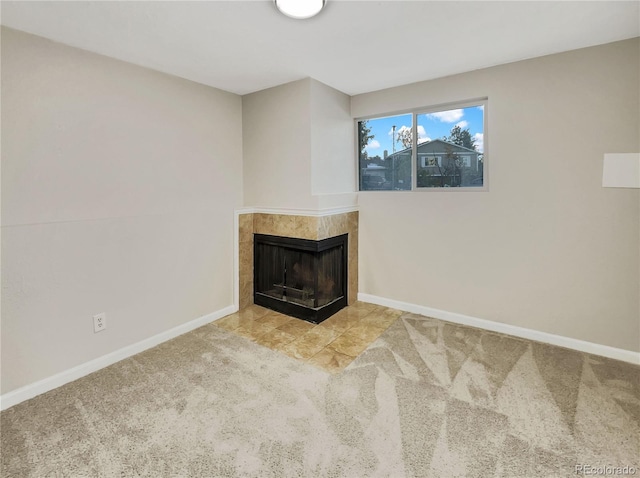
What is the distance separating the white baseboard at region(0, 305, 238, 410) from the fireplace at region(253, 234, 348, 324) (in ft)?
2.26

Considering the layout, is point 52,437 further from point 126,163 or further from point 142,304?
point 126,163

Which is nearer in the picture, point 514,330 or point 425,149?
point 514,330

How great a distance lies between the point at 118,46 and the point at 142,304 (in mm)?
1909

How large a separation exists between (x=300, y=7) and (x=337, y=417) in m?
2.31

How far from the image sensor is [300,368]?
2.41 meters

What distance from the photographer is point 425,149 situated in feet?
11.0

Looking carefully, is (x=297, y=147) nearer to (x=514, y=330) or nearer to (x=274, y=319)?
(x=274, y=319)

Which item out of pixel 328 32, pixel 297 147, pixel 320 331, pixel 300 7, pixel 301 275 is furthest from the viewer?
pixel 301 275

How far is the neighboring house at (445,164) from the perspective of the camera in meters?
3.08

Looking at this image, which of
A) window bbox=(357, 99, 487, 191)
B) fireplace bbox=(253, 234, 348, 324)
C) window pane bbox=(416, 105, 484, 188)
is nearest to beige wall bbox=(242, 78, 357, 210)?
window bbox=(357, 99, 487, 191)

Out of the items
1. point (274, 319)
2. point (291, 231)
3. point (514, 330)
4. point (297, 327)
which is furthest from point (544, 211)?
point (274, 319)

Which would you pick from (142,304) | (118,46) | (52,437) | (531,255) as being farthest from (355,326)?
(118,46)

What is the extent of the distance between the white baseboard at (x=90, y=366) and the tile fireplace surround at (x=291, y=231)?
0.56 meters

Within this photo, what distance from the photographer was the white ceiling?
1.88m
